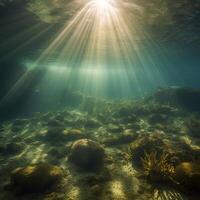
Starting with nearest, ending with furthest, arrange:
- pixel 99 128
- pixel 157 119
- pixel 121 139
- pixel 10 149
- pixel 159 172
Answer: pixel 159 172, pixel 10 149, pixel 121 139, pixel 99 128, pixel 157 119

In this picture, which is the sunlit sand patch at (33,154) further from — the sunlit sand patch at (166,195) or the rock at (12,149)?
the sunlit sand patch at (166,195)

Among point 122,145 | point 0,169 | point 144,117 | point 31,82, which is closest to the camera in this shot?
point 0,169

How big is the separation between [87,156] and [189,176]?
4.43m

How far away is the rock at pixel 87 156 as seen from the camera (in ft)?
30.1

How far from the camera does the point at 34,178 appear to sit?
283 inches

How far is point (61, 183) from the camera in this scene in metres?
7.58

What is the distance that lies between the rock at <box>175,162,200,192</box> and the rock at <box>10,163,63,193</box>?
14.1 feet

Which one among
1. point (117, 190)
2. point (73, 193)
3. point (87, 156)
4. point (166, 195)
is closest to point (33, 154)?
point (87, 156)

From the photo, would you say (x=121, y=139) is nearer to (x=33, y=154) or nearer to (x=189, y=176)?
(x=33, y=154)

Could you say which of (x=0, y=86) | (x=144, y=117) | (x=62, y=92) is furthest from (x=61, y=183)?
(x=62, y=92)

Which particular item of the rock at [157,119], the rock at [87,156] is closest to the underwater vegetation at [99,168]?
the rock at [87,156]

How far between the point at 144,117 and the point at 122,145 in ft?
30.4

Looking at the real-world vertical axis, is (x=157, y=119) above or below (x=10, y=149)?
below

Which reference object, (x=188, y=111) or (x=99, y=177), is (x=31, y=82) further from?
(x=99, y=177)
